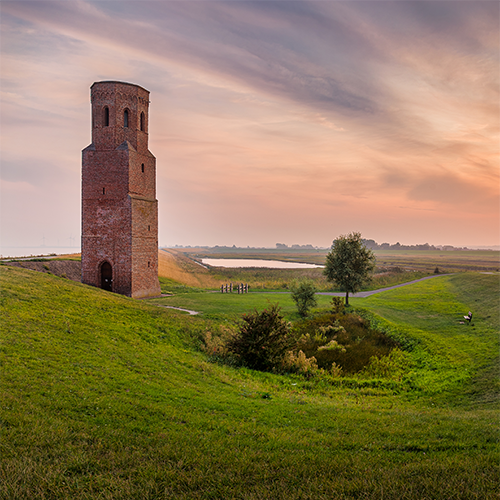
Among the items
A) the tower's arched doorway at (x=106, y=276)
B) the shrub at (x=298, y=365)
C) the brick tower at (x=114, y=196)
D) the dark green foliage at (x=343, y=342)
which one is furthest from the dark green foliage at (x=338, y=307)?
the tower's arched doorway at (x=106, y=276)

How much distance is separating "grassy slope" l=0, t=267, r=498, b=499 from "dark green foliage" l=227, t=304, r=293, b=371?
5.35 ft

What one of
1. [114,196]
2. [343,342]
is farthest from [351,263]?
[114,196]

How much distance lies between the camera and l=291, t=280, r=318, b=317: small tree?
934 inches

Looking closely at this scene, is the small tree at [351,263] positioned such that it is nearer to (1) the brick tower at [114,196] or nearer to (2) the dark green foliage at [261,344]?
(2) the dark green foliage at [261,344]

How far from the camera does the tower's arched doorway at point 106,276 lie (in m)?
27.4

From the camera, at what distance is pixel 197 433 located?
6.34 metres

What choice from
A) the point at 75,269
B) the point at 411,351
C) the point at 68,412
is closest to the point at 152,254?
the point at 75,269

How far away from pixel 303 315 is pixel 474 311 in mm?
11727

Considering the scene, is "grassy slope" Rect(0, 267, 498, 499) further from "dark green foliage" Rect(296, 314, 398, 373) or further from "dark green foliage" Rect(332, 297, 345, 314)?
"dark green foliage" Rect(332, 297, 345, 314)

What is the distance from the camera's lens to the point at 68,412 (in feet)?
21.7

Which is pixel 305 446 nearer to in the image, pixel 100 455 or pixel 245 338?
pixel 100 455

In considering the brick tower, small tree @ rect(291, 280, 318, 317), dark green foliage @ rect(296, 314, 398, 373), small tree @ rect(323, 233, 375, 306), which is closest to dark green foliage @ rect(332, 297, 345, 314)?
dark green foliage @ rect(296, 314, 398, 373)

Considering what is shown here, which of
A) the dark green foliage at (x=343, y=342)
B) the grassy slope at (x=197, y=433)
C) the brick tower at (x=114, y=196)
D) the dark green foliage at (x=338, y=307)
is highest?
the brick tower at (x=114, y=196)

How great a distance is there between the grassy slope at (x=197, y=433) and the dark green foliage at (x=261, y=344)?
1.63 meters
